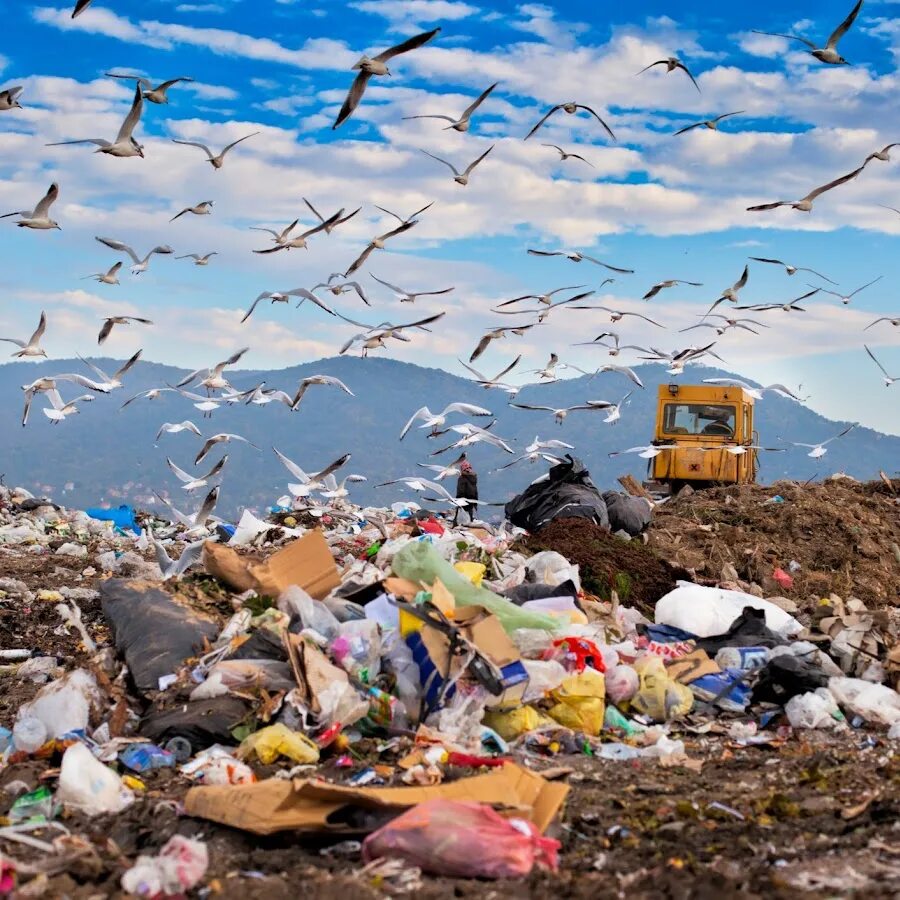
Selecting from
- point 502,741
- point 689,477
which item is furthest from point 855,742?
point 689,477

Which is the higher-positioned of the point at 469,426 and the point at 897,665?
the point at 469,426

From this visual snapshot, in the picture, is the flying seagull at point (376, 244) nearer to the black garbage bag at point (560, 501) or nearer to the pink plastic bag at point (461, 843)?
the black garbage bag at point (560, 501)

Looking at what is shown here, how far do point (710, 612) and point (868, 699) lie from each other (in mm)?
1551

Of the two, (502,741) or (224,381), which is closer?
(502,741)

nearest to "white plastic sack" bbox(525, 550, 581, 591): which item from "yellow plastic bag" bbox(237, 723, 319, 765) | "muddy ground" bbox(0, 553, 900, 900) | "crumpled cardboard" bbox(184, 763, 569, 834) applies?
"muddy ground" bbox(0, 553, 900, 900)

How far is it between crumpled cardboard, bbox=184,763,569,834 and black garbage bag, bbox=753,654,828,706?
2344 mm

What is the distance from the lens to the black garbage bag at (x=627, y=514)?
10.6m

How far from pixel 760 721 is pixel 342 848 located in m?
2.82

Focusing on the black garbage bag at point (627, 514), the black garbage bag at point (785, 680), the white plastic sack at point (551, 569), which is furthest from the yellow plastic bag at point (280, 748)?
the black garbage bag at point (627, 514)

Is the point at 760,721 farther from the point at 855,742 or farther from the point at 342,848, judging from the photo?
the point at 342,848

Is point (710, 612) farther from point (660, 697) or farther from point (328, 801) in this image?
point (328, 801)

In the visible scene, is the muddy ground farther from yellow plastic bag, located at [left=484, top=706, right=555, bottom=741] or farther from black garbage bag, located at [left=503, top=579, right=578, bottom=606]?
black garbage bag, located at [left=503, top=579, right=578, bottom=606]

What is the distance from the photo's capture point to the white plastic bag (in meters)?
4.02

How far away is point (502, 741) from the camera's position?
4762 mm
